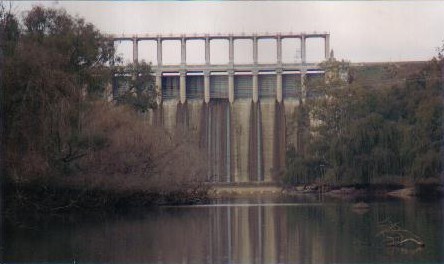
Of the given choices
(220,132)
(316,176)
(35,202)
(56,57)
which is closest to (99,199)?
(35,202)

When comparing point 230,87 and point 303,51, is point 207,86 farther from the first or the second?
point 303,51

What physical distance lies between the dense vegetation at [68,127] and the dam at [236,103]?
2395 cm

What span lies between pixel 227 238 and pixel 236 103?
5059 centimetres

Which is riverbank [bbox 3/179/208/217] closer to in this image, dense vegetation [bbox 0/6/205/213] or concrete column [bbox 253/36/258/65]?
dense vegetation [bbox 0/6/205/213]

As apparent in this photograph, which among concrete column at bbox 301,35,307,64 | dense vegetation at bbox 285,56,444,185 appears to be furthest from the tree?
concrete column at bbox 301,35,307,64

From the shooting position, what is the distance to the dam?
2852 inches

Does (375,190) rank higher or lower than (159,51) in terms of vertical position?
lower

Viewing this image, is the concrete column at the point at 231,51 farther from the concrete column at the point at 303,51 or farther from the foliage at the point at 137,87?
the foliage at the point at 137,87

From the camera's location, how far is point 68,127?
31703 millimetres

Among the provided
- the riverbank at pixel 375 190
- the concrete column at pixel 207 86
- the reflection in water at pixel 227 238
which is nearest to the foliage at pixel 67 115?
the reflection in water at pixel 227 238

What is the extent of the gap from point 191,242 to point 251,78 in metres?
54.6

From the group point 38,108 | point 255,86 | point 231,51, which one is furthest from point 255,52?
point 38,108

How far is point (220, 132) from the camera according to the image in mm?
73625

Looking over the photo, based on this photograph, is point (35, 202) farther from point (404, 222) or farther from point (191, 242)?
point (404, 222)
